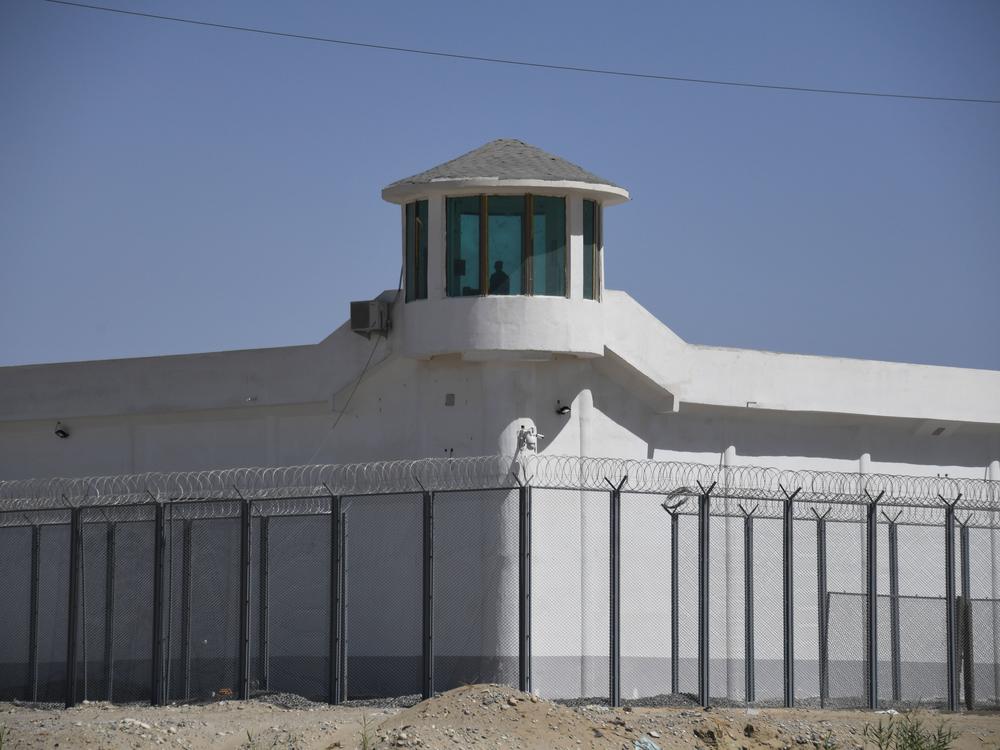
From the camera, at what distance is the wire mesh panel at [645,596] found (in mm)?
22906

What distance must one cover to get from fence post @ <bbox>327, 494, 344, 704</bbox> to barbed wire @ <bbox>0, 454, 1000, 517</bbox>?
1.59 feet

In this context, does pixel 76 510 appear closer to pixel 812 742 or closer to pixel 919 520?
pixel 812 742

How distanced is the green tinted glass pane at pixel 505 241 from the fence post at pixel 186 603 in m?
4.94

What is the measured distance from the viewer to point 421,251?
23.3 metres

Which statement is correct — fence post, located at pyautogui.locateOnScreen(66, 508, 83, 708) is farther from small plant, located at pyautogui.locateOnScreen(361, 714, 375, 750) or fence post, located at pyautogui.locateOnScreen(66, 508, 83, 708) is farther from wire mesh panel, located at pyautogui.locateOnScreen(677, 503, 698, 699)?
wire mesh panel, located at pyautogui.locateOnScreen(677, 503, 698, 699)

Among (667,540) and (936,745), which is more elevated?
(667,540)

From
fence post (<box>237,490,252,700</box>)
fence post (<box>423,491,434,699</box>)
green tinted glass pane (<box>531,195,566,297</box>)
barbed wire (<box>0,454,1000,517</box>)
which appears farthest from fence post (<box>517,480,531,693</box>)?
green tinted glass pane (<box>531,195,566,297</box>)

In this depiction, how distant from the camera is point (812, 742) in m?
18.0

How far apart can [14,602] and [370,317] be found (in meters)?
7.04

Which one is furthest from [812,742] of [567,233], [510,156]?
[510,156]

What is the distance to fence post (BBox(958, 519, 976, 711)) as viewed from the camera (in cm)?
A: 2238

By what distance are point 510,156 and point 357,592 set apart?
6.09 meters

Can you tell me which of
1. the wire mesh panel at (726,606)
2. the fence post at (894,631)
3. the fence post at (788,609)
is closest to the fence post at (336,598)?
the fence post at (788,609)

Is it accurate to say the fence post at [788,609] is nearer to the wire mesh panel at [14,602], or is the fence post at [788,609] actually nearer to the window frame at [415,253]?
the window frame at [415,253]
